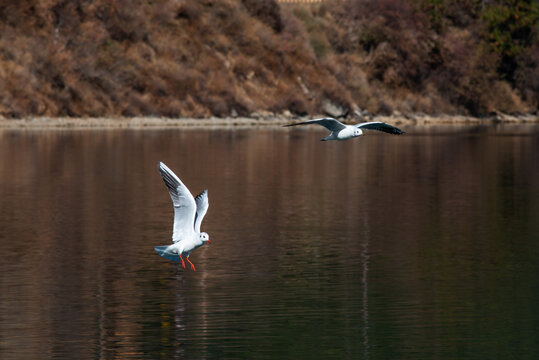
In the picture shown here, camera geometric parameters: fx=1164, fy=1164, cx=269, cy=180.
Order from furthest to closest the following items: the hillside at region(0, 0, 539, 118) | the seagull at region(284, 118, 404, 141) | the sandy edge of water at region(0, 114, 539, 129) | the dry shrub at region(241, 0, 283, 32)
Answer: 1. the dry shrub at region(241, 0, 283, 32)
2. the hillside at region(0, 0, 539, 118)
3. the sandy edge of water at region(0, 114, 539, 129)
4. the seagull at region(284, 118, 404, 141)

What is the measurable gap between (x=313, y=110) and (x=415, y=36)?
21.3 metres

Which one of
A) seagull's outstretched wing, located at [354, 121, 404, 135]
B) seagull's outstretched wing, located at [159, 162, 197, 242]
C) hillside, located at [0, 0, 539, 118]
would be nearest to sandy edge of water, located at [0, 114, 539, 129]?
hillside, located at [0, 0, 539, 118]

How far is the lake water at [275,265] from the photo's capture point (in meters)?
17.0

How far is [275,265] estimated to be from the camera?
23.7 m

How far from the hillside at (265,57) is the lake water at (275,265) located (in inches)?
1451

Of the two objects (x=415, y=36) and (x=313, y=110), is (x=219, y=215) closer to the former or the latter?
(x=313, y=110)

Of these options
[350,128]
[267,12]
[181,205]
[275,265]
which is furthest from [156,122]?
[181,205]

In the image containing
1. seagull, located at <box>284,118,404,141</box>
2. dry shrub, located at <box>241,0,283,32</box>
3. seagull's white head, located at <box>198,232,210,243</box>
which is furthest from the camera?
dry shrub, located at <box>241,0,283,32</box>

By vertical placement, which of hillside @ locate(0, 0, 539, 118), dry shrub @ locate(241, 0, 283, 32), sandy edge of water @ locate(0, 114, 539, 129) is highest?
dry shrub @ locate(241, 0, 283, 32)

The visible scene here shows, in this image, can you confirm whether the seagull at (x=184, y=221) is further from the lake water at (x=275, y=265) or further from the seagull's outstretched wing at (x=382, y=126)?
the seagull's outstretched wing at (x=382, y=126)

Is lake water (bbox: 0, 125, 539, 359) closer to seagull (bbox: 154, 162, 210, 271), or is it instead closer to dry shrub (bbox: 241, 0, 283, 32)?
seagull (bbox: 154, 162, 210, 271)

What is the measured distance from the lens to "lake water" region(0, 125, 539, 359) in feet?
55.8

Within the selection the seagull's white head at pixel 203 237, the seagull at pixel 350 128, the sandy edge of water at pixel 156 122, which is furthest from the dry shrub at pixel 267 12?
the seagull's white head at pixel 203 237

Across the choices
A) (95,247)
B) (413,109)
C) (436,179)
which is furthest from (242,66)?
(95,247)
